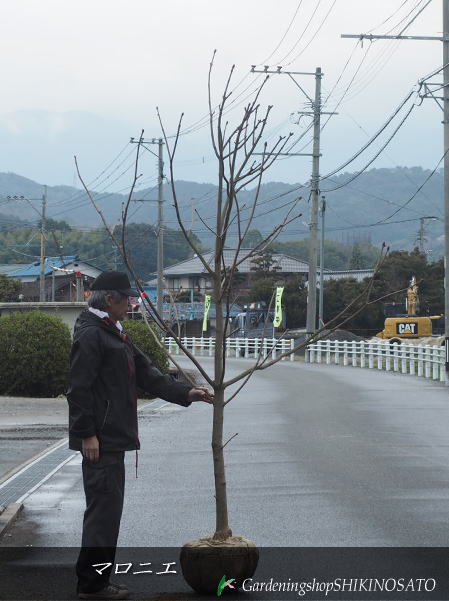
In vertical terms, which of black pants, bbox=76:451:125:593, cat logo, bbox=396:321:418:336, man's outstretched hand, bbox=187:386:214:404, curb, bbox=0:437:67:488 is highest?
cat logo, bbox=396:321:418:336

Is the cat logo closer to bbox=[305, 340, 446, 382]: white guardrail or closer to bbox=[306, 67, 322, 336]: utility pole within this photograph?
bbox=[305, 340, 446, 382]: white guardrail

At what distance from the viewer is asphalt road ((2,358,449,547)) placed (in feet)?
26.7

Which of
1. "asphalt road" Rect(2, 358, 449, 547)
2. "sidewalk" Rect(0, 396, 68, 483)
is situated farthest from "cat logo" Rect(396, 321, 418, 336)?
"asphalt road" Rect(2, 358, 449, 547)

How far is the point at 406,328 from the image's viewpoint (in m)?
51.8

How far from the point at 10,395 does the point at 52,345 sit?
149 cm

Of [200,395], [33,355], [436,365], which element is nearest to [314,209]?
[436,365]

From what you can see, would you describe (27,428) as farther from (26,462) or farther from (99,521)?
(99,521)

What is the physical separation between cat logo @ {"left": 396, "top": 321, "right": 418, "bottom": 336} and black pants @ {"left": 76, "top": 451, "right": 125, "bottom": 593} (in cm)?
4648

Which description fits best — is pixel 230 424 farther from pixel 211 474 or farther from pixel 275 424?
Result: pixel 211 474

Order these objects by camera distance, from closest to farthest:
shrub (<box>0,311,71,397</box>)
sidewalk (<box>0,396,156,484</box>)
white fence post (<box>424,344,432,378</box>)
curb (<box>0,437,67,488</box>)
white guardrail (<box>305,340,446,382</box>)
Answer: curb (<box>0,437,67,488</box>) < sidewalk (<box>0,396,156,484</box>) < shrub (<box>0,311,71,397</box>) < white guardrail (<box>305,340,446,382</box>) < white fence post (<box>424,344,432,378</box>)

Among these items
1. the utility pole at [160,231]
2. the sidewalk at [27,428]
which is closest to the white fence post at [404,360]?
the sidewalk at [27,428]

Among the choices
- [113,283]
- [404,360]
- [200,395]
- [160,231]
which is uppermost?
[160,231]

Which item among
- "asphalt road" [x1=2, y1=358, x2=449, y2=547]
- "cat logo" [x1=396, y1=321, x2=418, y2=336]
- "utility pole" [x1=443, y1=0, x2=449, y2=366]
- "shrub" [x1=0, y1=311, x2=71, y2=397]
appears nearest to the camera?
"asphalt road" [x1=2, y1=358, x2=449, y2=547]

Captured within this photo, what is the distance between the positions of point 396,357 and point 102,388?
102 ft
